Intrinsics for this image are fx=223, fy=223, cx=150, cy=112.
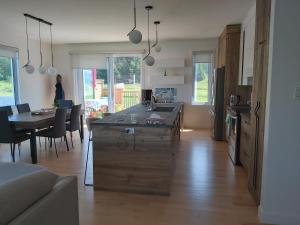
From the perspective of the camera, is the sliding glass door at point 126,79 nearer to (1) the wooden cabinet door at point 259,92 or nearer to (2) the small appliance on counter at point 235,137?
(2) the small appliance on counter at point 235,137

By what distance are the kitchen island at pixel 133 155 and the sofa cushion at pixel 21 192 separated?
142cm

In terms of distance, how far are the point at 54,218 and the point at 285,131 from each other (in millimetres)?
1975

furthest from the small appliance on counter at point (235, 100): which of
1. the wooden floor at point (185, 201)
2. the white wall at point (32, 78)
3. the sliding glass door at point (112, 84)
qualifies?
the white wall at point (32, 78)

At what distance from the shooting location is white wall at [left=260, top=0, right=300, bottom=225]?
6.34 feet

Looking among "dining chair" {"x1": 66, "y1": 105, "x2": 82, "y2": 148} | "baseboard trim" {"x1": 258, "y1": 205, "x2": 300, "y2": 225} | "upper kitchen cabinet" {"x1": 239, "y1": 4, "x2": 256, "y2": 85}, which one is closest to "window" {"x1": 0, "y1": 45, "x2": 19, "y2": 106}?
"dining chair" {"x1": 66, "y1": 105, "x2": 82, "y2": 148}

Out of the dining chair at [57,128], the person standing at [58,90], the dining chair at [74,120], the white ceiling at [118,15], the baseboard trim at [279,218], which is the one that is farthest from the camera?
the person standing at [58,90]

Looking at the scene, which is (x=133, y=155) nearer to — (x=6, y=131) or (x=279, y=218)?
(x=279, y=218)

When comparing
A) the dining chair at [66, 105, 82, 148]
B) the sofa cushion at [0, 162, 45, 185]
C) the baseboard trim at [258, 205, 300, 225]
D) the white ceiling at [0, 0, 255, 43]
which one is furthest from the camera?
the dining chair at [66, 105, 82, 148]

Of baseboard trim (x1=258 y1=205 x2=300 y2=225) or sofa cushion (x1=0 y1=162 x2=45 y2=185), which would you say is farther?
baseboard trim (x1=258 y1=205 x2=300 y2=225)

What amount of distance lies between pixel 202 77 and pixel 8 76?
5.13 metres

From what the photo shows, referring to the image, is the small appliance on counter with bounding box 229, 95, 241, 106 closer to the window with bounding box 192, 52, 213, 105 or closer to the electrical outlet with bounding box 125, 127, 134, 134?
the window with bounding box 192, 52, 213, 105

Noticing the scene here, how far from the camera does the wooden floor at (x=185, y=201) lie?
2242mm

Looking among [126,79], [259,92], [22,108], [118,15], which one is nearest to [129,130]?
[259,92]

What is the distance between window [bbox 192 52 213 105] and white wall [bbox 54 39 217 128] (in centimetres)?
15
